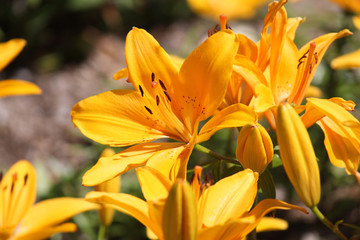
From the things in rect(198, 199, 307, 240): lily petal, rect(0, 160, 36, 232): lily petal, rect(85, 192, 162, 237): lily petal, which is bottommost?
rect(0, 160, 36, 232): lily petal

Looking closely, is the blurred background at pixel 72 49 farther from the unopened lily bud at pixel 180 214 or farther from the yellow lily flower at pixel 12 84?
the unopened lily bud at pixel 180 214

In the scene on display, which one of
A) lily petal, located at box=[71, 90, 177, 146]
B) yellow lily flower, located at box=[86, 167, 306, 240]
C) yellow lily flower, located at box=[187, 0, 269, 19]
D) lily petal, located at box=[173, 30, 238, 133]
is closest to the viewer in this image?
yellow lily flower, located at box=[86, 167, 306, 240]

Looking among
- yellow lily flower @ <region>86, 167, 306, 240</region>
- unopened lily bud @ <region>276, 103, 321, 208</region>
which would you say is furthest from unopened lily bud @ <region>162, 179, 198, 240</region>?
unopened lily bud @ <region>276, 103, 321, 208</region>

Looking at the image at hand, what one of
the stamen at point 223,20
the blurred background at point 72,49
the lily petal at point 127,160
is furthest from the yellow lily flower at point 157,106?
the blurred background at point 72,49

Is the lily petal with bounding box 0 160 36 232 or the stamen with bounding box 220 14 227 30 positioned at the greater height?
the stamen with bounding box 220 14 227 30

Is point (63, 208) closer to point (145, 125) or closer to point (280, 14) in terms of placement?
point (145, 125)

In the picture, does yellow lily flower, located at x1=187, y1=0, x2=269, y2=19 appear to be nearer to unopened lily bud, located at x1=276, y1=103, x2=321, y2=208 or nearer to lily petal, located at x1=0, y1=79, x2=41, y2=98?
lily petal, located at x1=0, y1=79, x2=41, y2=98

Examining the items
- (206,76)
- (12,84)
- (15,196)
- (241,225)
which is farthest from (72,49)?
(241,225)
